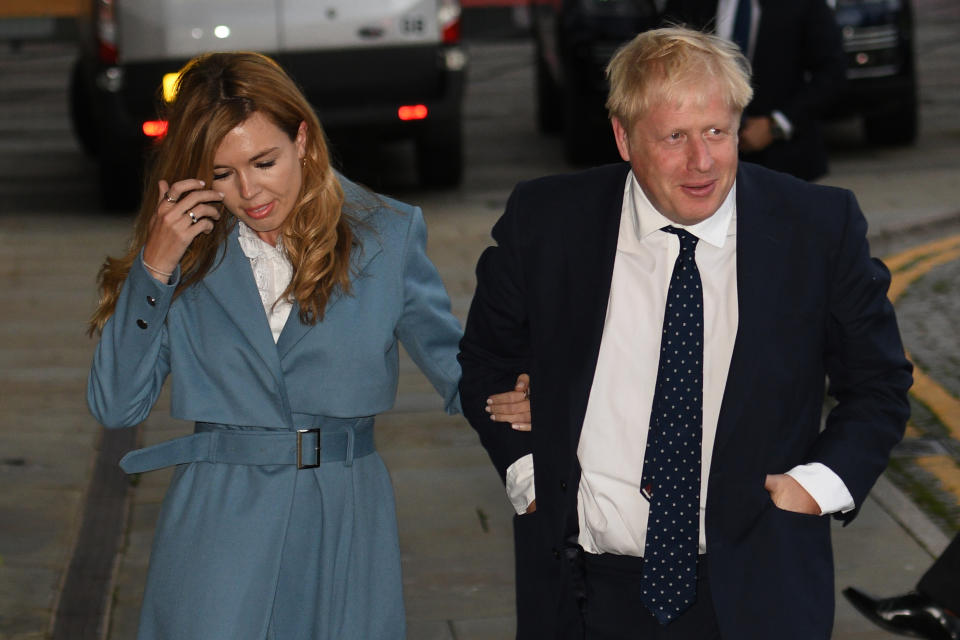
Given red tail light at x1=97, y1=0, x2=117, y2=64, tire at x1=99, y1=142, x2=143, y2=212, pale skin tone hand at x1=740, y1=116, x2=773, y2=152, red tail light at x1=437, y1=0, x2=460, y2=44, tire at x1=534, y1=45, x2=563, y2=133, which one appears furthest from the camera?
tire at x1=534, y1=45, x2=563, y2=133

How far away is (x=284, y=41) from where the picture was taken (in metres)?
11.2

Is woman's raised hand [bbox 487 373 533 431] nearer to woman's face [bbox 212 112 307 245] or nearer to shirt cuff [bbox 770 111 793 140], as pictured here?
woman's face [bbox 212 112 307 245]

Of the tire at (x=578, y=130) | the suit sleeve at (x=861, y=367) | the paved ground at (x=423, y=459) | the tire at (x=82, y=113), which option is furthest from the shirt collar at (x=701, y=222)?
the tire at (x=82, y=113)

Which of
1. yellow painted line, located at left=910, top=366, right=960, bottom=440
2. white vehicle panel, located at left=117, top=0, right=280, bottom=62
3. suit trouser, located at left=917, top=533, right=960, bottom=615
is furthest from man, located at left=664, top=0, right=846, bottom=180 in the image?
white vehicle panel, located at left=117, top=0, right=280, bottom=62

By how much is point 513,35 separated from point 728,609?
22.9 m

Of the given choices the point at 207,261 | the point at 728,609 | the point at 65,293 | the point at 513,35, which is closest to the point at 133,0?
the point at 65,293

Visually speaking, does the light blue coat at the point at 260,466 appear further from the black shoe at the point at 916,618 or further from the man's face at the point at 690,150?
the black shoe at the point at 916,618

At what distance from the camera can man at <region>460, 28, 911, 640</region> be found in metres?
3.16

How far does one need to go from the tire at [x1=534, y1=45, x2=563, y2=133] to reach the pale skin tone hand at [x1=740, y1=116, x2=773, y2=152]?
8.85m

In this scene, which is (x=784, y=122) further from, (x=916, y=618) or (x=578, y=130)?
(x=578, y=130)

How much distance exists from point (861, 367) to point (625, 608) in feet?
2.16

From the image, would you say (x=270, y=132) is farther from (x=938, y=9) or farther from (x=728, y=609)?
(x=938, y=9)

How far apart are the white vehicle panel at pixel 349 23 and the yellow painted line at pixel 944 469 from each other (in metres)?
5.72

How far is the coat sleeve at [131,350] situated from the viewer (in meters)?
3.44
